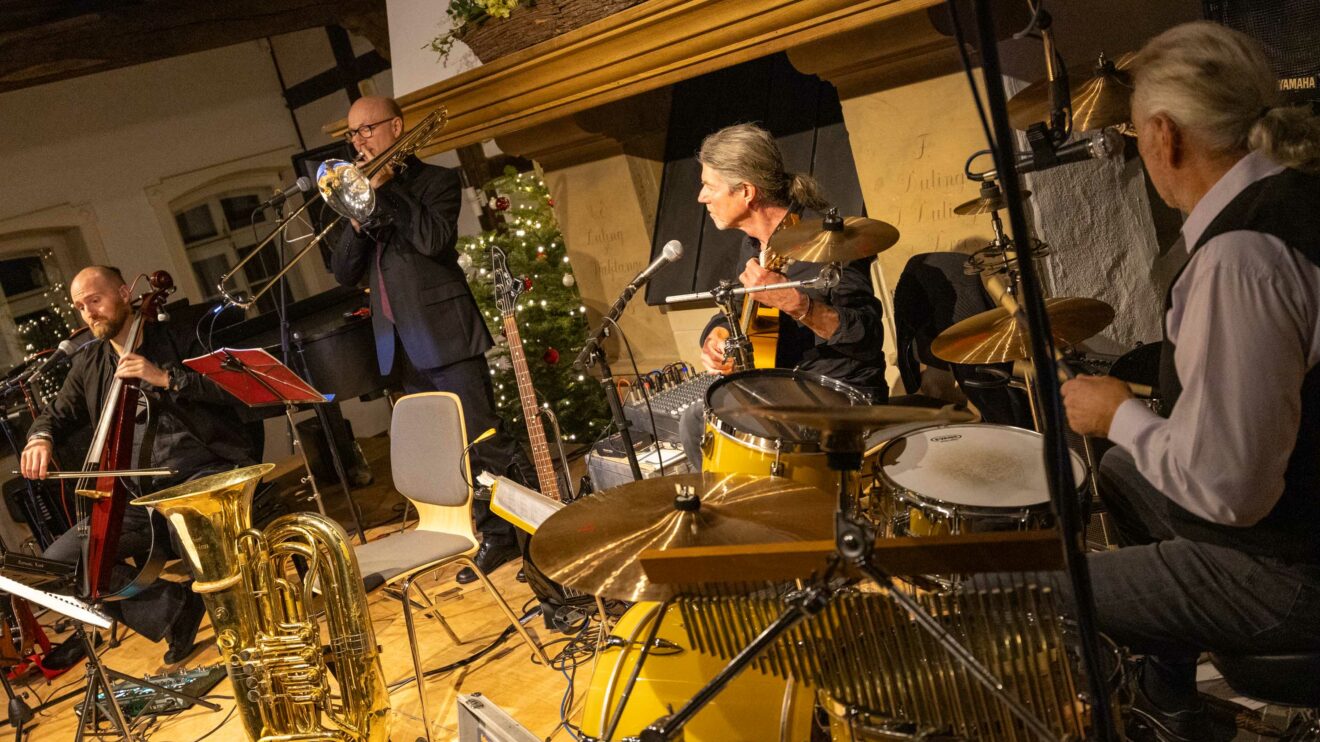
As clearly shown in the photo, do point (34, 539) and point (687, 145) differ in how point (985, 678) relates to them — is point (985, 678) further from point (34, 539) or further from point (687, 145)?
point (34, 539)

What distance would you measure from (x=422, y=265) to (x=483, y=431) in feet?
2.41

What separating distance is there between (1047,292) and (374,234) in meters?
2.61

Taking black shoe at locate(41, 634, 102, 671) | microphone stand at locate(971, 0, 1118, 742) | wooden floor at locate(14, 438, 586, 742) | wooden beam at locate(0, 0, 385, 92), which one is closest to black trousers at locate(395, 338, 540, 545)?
→ wooden floor at locate(14, 438, 586, 742)

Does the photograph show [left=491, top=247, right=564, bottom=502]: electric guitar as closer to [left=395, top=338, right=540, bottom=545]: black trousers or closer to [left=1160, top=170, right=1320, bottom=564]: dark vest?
[left=395, top=338, right=540, bottom=545]: black trousers

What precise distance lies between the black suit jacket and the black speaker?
2774 millimetres

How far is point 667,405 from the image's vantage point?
3.93m

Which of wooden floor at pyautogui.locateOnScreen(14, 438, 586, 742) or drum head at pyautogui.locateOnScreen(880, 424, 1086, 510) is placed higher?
drum head at pyautogui.locateOnScreen(880, 424, 1086, 510)

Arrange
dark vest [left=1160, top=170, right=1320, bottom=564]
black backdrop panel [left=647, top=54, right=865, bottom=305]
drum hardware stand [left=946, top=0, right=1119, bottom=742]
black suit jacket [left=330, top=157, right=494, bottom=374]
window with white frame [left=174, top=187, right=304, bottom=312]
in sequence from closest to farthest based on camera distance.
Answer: drum hardware stand [left=946, top=0, right=1119, bottom=742] → dark vest [left=1160, top=170, right=1320, bottom=564] → black suit jacket [left=330, top=157, right=494, bottom=374] → black backdrop panel [left=647, top=54, right=865, bottom=305] → window with white frame [left=174, top=187, right=304, bottom=312]

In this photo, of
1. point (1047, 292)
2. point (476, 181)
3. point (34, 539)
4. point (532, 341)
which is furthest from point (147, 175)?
point (1047, 292)

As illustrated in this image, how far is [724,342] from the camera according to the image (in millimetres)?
3111

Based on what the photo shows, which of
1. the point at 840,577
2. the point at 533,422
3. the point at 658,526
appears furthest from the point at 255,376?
the point at 840,577

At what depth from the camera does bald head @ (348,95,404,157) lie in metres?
4.03

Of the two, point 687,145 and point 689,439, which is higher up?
point 687,145

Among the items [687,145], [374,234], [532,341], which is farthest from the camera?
[532,341]
